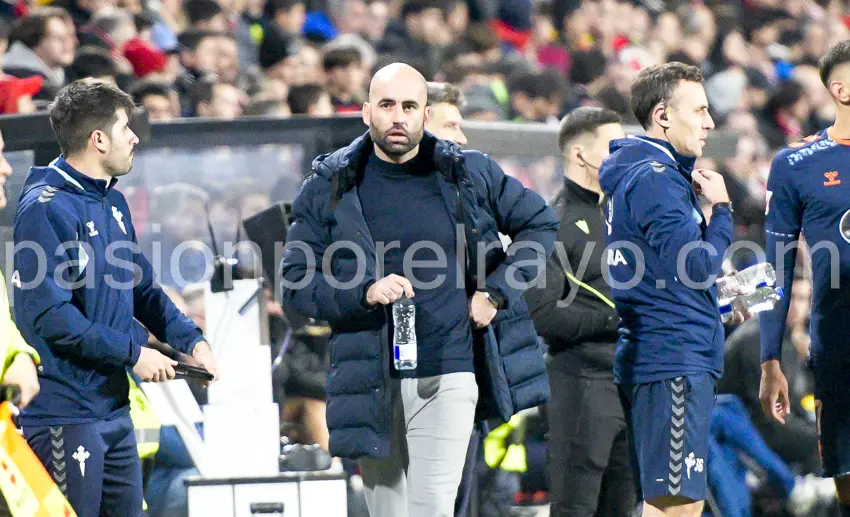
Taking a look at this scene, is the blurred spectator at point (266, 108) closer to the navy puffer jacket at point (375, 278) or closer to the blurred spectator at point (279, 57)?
the blurred spectator at point (279, 57)

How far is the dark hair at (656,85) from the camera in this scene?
220 inches

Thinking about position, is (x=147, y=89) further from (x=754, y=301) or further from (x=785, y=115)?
(x=785, y=115)

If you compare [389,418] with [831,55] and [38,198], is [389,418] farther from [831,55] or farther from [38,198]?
[831,55]

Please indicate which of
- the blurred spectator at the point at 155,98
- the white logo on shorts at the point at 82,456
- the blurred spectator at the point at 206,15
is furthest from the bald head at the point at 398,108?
the blurred spectator at the point at 206,15

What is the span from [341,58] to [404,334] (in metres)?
5.12

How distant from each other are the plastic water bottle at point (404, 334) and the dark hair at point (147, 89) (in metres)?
3.95

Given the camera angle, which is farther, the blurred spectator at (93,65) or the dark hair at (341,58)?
the dark hair at (341,58)

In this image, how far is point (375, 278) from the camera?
17.6 feet

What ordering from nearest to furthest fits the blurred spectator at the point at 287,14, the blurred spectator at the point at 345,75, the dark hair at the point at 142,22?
the blurred spectator at the point at 345,75 → the dark hair at the point at 142,22 → the blurred spectator at the point at 287,14

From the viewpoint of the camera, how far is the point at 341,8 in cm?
1309

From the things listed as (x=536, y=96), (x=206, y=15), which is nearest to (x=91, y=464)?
(x=206, y=15)

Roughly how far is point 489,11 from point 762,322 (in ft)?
29.3

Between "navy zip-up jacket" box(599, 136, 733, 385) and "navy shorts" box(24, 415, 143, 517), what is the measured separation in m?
1.77

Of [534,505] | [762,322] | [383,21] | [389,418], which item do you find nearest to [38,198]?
[389,418]
